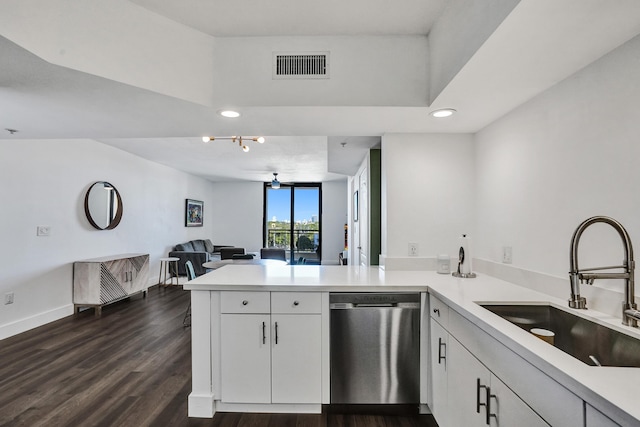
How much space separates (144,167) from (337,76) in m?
5.26

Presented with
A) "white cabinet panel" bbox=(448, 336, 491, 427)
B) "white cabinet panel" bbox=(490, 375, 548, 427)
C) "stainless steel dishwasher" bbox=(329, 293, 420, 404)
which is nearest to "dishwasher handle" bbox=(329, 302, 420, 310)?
"stainless steel dishwasher" bbox=(329, 293, 420, 404)

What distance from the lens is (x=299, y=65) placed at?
204 centimetres

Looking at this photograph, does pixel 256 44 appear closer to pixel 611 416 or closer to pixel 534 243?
pixel 534 243

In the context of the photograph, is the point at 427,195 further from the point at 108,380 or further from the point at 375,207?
the point at 108,380

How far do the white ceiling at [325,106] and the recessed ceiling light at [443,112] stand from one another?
0.06 m

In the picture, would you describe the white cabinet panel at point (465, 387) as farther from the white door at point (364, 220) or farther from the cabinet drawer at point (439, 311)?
the white door at point (364, 220)

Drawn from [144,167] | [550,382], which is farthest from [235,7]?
[144,167]

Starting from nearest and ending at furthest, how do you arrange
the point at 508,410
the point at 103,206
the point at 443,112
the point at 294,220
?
the point at 508,410
the point at 443,112
the point at 103,206
the point at 294,220

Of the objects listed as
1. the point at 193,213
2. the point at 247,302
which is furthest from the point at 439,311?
the point at 193,213

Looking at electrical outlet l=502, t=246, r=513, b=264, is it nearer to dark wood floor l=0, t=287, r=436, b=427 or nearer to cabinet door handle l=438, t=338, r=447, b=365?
cabinet door handle l=438, t=338, r=447, b=365

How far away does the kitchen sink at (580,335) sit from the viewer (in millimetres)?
1159

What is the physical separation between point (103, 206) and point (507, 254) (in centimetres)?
535

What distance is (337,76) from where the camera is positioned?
203cm

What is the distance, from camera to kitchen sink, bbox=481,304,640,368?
3.80 feet
